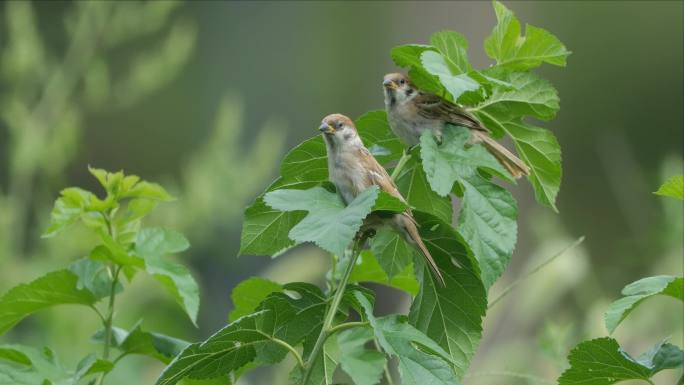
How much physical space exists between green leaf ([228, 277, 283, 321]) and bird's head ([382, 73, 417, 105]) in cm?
25

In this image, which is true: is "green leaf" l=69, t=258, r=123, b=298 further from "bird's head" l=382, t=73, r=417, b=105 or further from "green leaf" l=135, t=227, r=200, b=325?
"bird's head" l=382, t=73, r=417, b=105

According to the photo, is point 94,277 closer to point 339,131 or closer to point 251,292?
point 251,292

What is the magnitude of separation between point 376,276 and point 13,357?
0.33 m

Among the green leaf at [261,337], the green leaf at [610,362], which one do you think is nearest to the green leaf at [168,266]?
the green leaf at [261,337]

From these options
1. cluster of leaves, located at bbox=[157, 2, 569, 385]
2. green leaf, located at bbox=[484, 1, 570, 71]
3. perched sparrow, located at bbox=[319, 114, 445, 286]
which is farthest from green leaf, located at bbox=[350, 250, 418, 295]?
green leaf, located at bbox=[484, 1, 570, 71]

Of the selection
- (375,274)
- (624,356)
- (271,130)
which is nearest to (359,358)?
(375,274)

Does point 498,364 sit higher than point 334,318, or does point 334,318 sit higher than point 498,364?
point 334,318

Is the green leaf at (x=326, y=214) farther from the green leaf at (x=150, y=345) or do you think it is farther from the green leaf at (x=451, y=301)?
the green leaf at (x=150, y=345)

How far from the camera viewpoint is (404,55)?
2.87 feet

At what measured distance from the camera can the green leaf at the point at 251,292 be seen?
942 mm

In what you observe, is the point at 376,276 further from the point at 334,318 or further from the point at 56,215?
the point at 56,215

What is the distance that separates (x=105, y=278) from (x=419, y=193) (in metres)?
0.31

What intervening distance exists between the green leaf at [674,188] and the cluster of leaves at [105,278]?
41cm

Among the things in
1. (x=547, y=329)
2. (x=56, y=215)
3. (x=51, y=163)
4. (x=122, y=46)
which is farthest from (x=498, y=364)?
(x=122, y=46)
